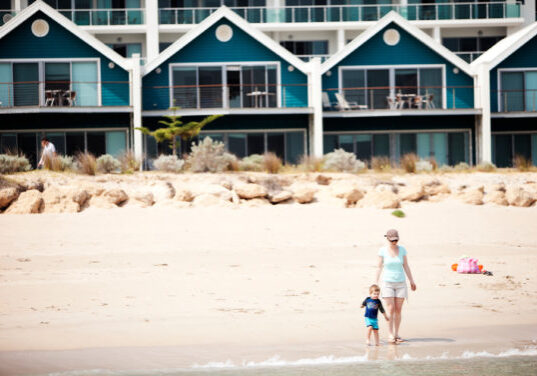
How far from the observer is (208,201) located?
2081cm

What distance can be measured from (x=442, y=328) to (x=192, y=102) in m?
23.0

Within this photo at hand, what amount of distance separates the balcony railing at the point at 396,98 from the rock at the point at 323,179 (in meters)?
9.87

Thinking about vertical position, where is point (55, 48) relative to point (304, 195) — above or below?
above

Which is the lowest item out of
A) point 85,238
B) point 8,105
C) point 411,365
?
point 411,365

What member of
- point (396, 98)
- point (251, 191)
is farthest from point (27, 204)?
point (396, 98)

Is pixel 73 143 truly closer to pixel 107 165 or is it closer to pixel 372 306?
pixel 107 165

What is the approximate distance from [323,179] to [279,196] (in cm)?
291

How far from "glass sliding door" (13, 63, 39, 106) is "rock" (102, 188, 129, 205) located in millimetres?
13568

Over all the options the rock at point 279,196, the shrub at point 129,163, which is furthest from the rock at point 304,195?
the shrub at point 129,163

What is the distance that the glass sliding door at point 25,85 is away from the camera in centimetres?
3306

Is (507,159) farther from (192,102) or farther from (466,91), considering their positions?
(192,102)

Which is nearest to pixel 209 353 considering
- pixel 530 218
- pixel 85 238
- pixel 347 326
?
pixel 347 326

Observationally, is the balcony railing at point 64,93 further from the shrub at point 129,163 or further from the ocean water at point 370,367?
the ocean water at point 370,367

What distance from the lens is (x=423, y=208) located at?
68.9 feet
